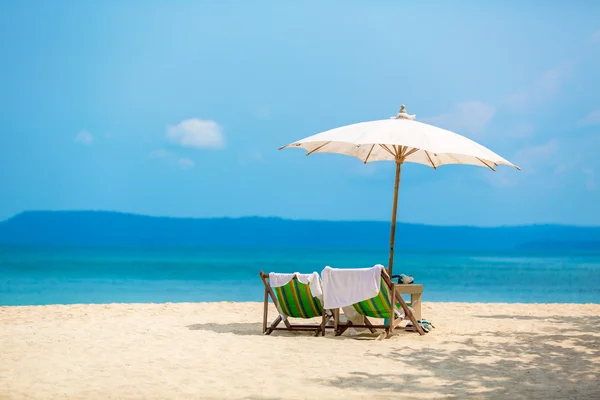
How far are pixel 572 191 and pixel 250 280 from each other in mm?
44719

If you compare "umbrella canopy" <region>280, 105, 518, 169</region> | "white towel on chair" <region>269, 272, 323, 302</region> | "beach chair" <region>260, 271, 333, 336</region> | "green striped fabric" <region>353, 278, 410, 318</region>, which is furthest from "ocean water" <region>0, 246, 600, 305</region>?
"green striped fabric" <region>353, 278, 410, 318</region>

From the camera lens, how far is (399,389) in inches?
192

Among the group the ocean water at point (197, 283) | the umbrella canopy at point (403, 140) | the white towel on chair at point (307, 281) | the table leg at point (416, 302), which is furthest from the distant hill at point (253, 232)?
the white towel on chair at point (307, 281)

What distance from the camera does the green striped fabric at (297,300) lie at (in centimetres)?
691

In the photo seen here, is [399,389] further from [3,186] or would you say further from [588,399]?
[3,186]

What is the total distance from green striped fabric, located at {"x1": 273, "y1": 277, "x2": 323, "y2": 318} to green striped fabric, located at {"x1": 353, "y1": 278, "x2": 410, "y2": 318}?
38cm

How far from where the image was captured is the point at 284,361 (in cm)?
579

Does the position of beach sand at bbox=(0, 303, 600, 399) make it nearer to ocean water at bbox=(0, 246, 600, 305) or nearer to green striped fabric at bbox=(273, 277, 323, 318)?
green striped fabric at bbox=(273, 277, 323, 318)

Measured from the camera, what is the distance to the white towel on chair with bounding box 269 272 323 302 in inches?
269

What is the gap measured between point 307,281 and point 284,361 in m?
1.17

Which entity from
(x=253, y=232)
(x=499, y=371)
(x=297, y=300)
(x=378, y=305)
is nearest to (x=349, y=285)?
(x=378, y=305)

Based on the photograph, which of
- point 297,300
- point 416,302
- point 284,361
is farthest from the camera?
point 416,302

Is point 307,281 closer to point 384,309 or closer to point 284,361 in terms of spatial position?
point 384,309

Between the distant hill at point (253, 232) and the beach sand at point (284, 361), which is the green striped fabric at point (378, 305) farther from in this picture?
the distant hill at point (253, 232)
